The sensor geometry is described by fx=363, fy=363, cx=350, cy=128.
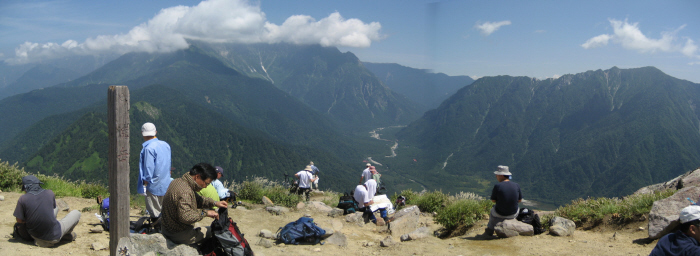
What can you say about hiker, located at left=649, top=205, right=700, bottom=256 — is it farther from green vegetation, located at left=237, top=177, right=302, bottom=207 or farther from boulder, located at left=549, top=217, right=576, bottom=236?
green vegetation, located at left=237, top=177, right=302, bottom=207

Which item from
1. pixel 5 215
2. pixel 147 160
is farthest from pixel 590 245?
pixel 5 215

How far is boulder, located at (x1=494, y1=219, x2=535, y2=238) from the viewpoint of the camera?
27.5 feet

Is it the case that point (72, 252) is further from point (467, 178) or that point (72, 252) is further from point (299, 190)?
point (467, 178)

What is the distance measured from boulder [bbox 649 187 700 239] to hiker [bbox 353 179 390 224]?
662 centimetres

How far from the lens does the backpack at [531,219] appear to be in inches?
336

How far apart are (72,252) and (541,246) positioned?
9155 mm

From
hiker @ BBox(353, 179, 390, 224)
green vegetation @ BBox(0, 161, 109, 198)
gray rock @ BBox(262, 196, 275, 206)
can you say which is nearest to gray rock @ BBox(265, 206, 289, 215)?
gray rock @ BBox(262, 196, 275, 206)

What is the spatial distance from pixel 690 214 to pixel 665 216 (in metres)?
3.36

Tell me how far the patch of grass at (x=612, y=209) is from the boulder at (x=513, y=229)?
184cm

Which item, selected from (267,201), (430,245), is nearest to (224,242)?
(430,245)

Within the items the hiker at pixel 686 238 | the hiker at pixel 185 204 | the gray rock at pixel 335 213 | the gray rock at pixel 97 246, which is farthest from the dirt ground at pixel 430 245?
the hiker at pixel 686 238

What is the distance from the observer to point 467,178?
166500 mm

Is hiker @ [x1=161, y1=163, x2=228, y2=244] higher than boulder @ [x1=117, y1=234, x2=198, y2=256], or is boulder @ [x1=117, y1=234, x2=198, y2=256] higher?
hiker @ [x1=161, y1=163, x2=228, y2=244]

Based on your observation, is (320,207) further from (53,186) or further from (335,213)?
(53,186)
